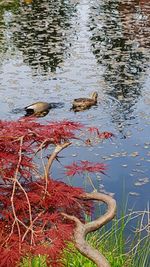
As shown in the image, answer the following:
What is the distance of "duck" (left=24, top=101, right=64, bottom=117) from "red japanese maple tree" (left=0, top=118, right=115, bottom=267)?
9.84m

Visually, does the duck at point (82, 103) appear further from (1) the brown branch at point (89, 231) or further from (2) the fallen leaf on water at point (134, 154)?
(1) the brown branch at point (89, 231)

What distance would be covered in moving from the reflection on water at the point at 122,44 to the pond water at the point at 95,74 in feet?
0.10

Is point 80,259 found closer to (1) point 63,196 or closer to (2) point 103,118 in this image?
(1) point 63,196

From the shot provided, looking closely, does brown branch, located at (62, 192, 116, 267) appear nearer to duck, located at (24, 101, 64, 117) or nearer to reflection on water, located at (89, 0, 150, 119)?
duck, located at (24, 101, 64, 117)

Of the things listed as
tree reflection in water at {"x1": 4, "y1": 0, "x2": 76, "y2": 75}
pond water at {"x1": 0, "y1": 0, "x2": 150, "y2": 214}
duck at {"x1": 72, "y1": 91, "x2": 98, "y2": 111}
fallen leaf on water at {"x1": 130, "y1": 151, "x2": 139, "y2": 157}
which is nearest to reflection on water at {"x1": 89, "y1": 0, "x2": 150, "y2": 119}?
pond water at {"x1": 0, "y1": 0, "x2": 150, "y2": 214}

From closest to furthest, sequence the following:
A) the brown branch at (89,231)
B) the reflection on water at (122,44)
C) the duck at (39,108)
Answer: the brown branch at (89,231)
the duck at (39,108)
the reflection on water at (122,44)

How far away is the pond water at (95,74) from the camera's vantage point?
38.6 ft

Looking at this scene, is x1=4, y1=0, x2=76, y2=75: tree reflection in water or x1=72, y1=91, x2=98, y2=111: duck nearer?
x1=72, y1=91, x2=98, y2=111: duck

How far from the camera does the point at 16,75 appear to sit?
62.3 feet

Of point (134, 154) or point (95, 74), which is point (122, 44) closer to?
point (95, 74)

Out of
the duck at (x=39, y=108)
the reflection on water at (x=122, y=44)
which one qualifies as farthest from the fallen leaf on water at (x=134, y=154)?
the duck at (x=39, y=108)

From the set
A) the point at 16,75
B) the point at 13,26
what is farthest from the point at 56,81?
the point at 13,26

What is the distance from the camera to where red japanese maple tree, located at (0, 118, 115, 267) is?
4094mm

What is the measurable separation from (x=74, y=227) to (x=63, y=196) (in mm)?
279
